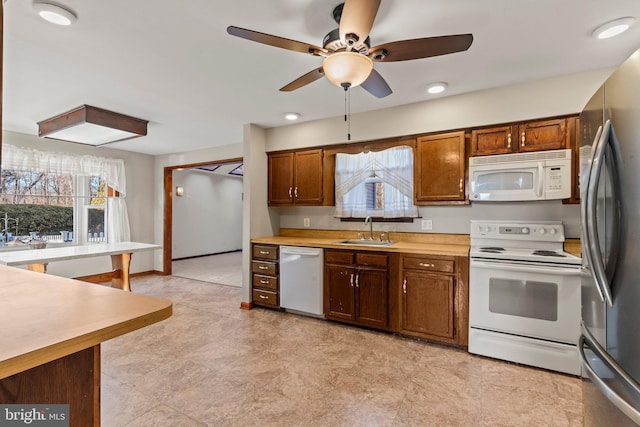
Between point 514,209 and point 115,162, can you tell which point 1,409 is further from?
point 115,162

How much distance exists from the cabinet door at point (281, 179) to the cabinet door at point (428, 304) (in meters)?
1.91

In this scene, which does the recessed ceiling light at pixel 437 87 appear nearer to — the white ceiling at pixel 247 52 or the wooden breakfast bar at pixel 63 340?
the white ceiling at pixel 247 52

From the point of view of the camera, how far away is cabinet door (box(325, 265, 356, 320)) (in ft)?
Result: 11.0

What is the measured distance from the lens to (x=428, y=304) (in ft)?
9.69

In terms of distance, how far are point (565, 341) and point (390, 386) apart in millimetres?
1419

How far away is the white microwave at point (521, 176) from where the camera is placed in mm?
2688

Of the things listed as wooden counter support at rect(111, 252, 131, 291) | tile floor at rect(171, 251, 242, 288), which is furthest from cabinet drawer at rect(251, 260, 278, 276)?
wooden counter support at rect(111, 252, 131, 291)

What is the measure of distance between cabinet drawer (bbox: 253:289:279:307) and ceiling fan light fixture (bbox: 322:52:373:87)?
2.84 m

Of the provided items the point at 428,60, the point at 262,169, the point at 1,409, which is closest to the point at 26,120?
the point at 262,169

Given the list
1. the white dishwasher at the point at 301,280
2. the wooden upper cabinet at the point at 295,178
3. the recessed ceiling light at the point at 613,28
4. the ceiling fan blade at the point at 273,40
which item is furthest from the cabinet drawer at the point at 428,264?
the ceiling fan blade at the point at 273,40

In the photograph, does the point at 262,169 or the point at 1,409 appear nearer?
the point at 1,409

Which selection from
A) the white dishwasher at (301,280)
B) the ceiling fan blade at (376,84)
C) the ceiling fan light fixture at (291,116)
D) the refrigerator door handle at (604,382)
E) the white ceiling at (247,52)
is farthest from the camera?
the ceiling fan light fixture at (291,116)

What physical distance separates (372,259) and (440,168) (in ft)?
3.90

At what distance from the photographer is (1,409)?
86 cm
